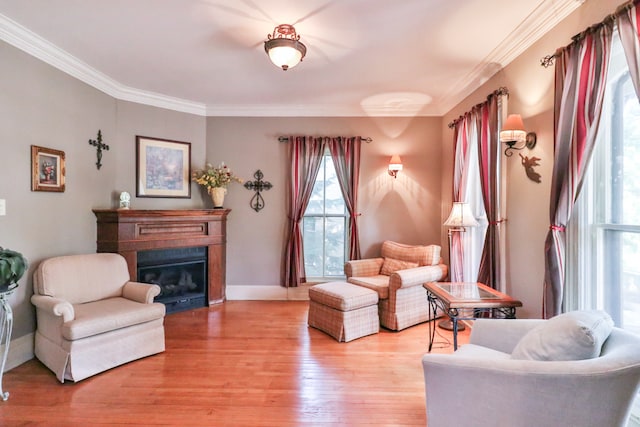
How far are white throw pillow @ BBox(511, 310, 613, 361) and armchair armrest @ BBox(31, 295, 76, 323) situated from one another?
301 centimetres

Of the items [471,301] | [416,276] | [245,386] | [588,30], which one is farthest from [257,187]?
[588,30]

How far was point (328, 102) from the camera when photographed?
448 centimetres

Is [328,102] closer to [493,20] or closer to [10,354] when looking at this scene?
[493,20]

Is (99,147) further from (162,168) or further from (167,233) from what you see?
(167,233)

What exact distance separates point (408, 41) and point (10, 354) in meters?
4.21

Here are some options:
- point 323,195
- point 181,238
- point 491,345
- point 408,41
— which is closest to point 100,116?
point 181,238

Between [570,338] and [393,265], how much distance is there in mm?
2738

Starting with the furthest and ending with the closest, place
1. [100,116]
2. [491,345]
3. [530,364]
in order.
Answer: [100,116] < [491,345] < [530,364]

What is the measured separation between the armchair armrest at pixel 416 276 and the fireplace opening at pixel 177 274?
2540 mm

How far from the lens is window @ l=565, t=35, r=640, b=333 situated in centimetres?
187

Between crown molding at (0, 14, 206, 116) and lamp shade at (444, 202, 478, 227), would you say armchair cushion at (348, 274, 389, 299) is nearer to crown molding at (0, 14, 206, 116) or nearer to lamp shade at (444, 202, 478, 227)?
lamp shade at (444, 202, 478, 227)

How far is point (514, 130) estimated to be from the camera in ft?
8.30

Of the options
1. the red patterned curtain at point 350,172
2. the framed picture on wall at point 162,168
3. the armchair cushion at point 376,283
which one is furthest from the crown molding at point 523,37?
the framed picture on wall at point 162,168

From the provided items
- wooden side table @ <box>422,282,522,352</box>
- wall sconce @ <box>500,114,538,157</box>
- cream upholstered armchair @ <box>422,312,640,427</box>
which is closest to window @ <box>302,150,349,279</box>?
wooden side table @ <box>422,282,522,352</box>
